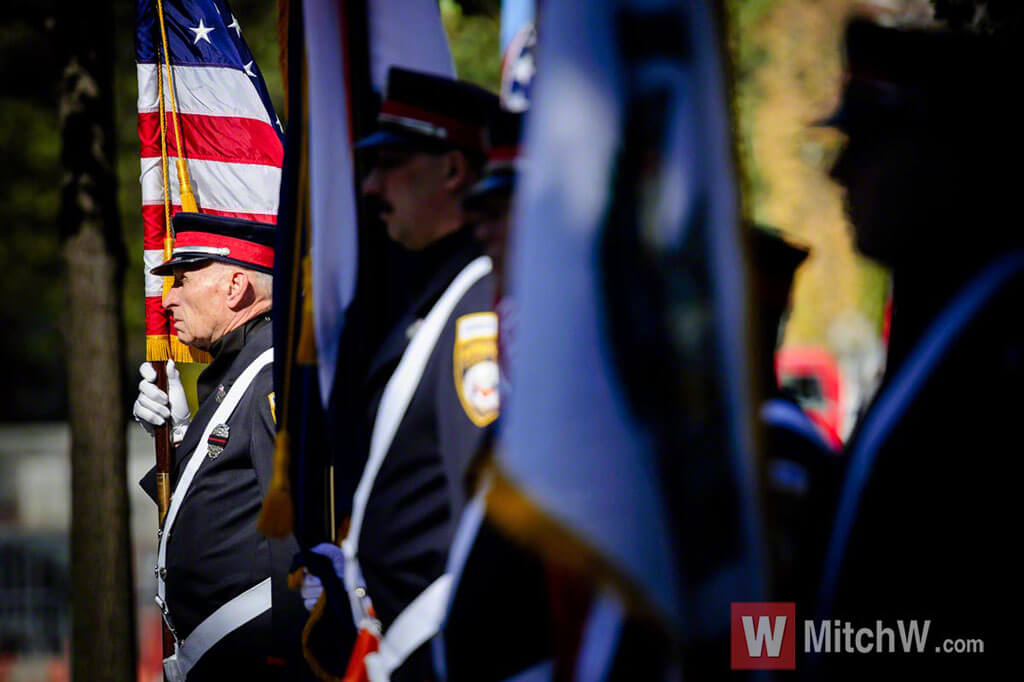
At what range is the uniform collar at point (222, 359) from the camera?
4605 millimetres

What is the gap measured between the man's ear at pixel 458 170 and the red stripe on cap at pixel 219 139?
2403mm

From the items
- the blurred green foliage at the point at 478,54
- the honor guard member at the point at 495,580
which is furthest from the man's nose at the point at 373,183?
the blurred green foliage at the point at 478,54

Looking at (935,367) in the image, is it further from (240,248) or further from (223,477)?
(240,248)

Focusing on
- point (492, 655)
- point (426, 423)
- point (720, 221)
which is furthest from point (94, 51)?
point (720, 221)

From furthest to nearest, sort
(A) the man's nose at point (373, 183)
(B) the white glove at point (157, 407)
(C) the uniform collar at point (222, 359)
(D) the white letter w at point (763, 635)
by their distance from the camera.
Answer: (B) the white glove at point (157, 407) < (C) the uniform collar at point (222, 359) < (A) the man's nose at point (373, 183) < (D) the white letter w at point (763, 635)

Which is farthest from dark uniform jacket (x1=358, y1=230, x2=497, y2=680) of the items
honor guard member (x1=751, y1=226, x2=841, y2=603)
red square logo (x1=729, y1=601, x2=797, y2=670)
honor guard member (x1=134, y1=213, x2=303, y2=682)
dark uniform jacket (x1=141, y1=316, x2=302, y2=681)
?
dark uniform jacket (x1=141, y1=316, x2=302, y2=681)

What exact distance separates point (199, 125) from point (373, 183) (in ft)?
8.01

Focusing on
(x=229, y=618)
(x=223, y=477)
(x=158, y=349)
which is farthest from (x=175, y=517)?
(x=158, y=349)

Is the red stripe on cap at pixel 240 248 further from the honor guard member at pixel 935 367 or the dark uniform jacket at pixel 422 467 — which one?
the honor guard member at pixel 935 367

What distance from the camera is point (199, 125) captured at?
5125 mm

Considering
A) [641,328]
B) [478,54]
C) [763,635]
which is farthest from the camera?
[478,54]

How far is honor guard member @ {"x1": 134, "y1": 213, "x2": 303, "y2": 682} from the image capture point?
4.19 m

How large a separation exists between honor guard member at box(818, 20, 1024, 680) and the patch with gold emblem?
2.45 feet

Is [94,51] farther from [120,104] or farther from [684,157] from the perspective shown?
[120,104]
